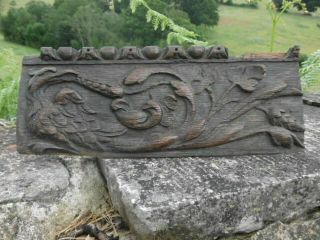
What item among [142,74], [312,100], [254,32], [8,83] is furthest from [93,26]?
[142,74]

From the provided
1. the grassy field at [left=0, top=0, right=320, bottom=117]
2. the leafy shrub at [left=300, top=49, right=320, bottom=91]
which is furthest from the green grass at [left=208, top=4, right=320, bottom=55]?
the leafy shrub at [left=300, top=49, right=320, bottom=91]

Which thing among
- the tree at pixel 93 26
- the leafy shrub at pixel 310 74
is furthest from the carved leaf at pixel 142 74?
the tree at pixel 93 26

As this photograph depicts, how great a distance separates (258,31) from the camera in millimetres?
14789

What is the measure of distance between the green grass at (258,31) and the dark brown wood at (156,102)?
904 cm

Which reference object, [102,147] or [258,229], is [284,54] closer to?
[258,229]

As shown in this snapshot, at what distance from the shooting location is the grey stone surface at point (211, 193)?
1527 mm

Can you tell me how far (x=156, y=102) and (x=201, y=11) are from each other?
11762mm

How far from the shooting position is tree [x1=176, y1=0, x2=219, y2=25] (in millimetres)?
11789

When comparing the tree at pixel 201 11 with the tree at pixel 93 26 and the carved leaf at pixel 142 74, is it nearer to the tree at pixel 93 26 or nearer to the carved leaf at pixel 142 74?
the tree at pixel 93 26

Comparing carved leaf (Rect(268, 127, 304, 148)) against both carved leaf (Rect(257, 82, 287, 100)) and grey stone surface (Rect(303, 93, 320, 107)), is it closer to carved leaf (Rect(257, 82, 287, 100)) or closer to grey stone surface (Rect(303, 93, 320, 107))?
carved leaf (Rect(257, 82, 287, 100))

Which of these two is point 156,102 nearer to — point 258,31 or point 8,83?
point 8,83

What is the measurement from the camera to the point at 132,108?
1.82 meters

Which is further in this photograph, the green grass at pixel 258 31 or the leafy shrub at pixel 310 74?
the green grass at pixel 258 31

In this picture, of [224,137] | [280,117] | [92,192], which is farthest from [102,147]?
[280,117]
